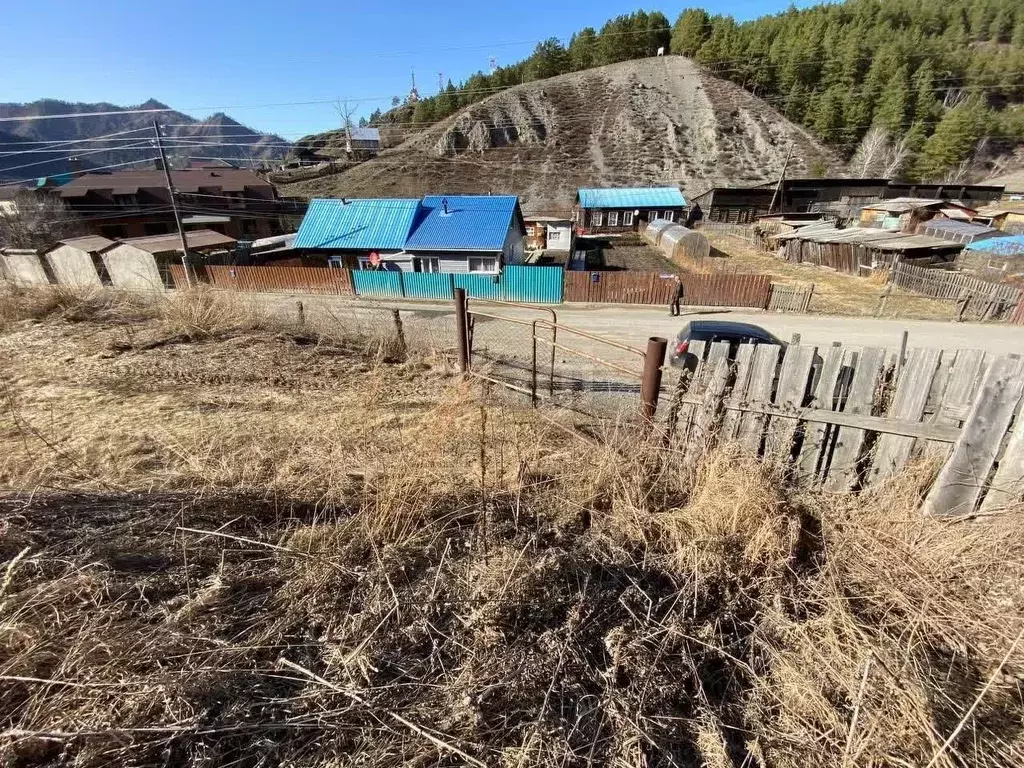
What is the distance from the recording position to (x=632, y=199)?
147 ft

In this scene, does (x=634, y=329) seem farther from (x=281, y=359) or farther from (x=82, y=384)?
(x=82, y=384)

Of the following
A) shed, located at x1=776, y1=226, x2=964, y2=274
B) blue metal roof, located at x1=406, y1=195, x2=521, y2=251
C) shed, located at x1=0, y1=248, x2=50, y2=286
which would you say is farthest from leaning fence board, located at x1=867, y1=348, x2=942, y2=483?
shed, located at x1=0, y1=248, x2=50, y2=286

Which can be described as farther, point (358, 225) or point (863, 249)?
point (358, 225)

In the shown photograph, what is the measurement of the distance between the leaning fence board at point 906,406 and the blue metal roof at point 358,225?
23.2 metres

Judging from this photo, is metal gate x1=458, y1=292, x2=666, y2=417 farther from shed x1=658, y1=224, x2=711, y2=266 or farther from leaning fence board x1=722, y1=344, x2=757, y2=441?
shed x1=658, y1=224, x2=711, y2=266

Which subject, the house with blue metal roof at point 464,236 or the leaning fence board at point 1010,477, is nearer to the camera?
the leaning fence board at point 1010,477

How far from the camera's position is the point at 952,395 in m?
3.15

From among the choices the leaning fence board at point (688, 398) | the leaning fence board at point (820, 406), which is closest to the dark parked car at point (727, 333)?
the leaning fence board at point (688, 398)

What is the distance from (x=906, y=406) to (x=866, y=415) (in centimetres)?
28

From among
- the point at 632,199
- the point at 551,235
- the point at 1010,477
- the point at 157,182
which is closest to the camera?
the point at 1010,477

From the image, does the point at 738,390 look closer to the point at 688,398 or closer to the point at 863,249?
the point at 688,398

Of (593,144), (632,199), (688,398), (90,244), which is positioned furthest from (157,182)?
(688,398)

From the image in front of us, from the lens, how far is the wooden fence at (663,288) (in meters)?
18.1

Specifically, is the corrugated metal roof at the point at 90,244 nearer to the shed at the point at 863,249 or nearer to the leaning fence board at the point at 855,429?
the leaning fence board at the point at 855,429
